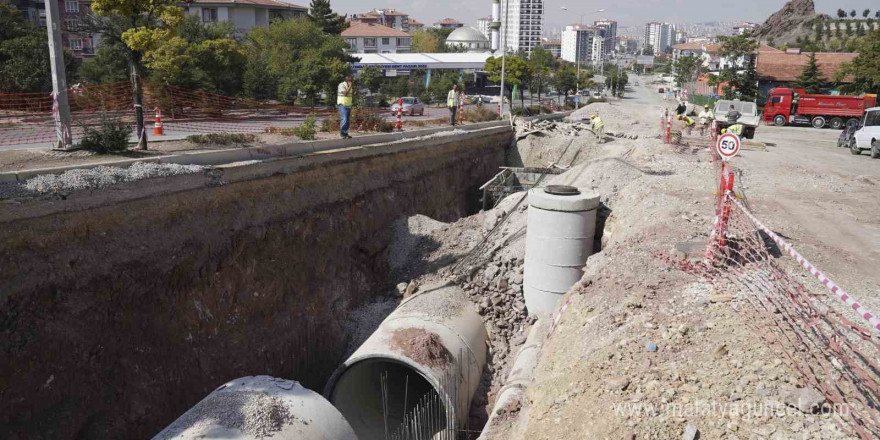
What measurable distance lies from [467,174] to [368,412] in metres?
10.9

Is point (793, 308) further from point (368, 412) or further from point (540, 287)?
point (368, 412)

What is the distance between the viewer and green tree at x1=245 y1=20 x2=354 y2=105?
3328cm

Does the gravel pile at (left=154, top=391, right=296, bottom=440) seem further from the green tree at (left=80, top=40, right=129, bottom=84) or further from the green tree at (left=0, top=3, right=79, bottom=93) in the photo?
the green tree at (left=80, top=40, right=129, bottom=84)

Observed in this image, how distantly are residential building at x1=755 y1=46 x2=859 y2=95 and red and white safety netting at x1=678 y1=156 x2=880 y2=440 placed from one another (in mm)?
49113

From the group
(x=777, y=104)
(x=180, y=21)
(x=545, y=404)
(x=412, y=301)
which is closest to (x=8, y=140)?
(x=180, y=21)

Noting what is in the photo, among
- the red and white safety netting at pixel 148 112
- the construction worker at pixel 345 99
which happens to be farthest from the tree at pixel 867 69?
the construction worker at pixel 345 99

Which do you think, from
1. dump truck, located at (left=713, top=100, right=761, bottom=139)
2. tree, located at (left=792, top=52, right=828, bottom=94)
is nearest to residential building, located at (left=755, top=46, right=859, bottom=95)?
tree, located at (left=792, top=52, right=828, bottom=94)

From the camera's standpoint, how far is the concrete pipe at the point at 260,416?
558cm

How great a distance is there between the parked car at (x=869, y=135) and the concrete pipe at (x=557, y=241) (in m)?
14.8

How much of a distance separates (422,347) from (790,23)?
12617cm

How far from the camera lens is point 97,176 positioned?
8.36 metres

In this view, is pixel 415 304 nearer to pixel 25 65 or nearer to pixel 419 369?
pixel 419 369

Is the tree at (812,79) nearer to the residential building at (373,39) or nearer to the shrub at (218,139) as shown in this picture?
the shrub at (218,139)

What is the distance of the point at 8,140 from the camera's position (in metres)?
13.2
